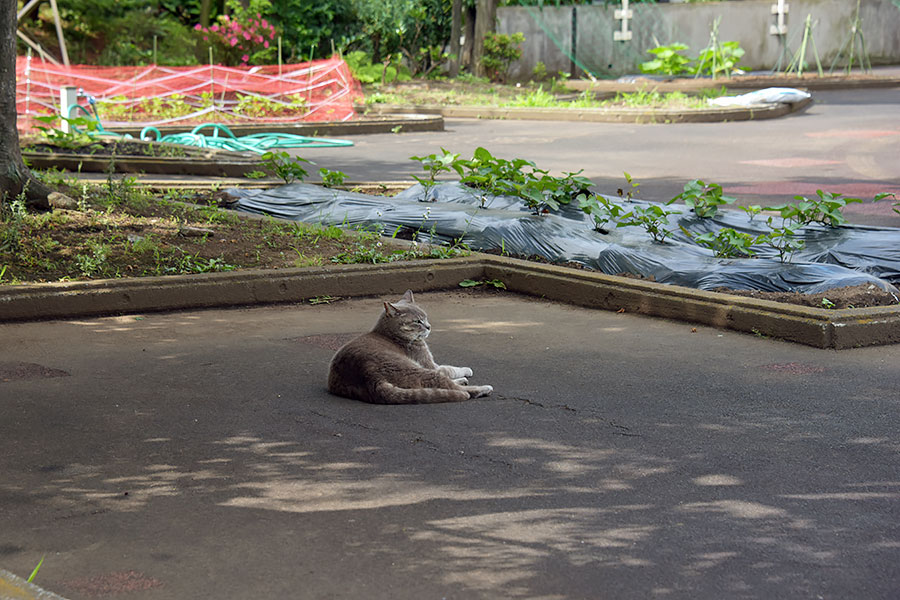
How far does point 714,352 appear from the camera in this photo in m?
6.99

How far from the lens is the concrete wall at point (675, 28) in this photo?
118 feet

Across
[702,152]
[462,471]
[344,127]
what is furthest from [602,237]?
[344,127]

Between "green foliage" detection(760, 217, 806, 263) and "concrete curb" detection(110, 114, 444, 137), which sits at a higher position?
"concrete curb" detection(110, 114, 444, 137)

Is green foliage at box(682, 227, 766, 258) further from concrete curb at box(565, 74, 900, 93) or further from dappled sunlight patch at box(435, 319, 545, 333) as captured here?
concrete curb at box(565, 74, 900, 93)

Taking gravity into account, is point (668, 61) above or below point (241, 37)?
below

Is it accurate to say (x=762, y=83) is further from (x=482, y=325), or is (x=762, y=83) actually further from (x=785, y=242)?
(x=482, y=325)

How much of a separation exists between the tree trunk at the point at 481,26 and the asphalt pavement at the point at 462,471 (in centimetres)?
2635

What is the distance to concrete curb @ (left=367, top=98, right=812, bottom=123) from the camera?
24.0 metres

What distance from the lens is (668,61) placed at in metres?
33.4

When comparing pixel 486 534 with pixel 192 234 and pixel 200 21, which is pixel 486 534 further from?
pixel 200 21

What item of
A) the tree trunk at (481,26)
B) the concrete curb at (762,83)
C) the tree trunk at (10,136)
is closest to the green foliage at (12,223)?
the tree trunk at (10,136)

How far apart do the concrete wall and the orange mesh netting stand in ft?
40.1

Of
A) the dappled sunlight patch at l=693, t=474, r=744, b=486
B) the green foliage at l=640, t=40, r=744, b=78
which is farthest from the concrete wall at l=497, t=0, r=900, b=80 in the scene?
the dappled sunlight patch at l=693, t=474, r=744, b=486

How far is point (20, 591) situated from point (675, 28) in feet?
116
